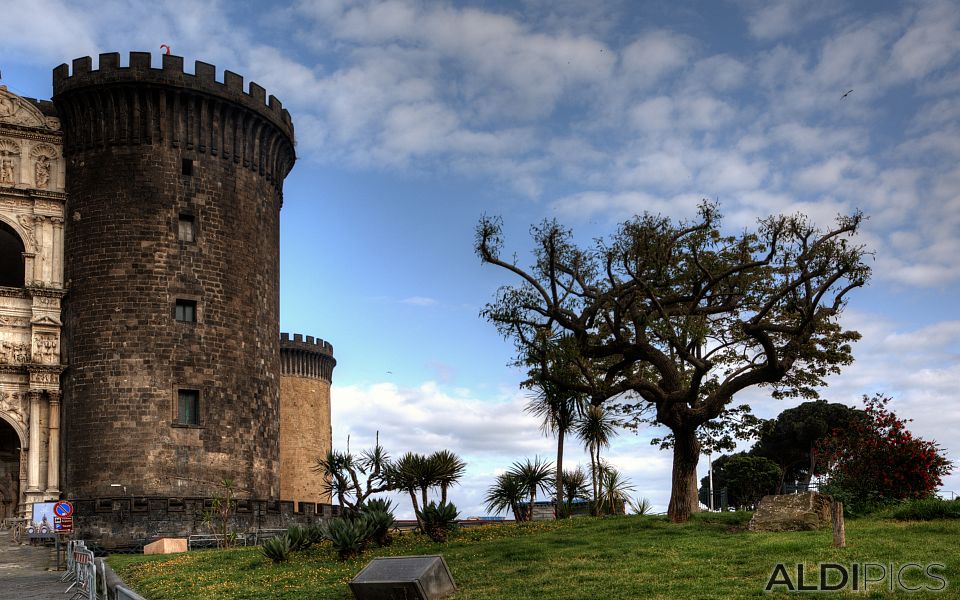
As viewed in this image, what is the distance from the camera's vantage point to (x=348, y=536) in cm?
2338

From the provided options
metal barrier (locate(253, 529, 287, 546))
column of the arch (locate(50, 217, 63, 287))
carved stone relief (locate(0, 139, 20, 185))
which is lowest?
metal barrier (locate(253, 529, 287, 546))

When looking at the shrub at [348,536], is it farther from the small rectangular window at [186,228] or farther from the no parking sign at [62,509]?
the small rectangular window at [186,228]

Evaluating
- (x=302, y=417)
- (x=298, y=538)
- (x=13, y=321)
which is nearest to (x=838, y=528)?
(x=298, y=538)

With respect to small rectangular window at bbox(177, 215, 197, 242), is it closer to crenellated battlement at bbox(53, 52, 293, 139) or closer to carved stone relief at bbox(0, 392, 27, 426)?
crenellated battlement at bbox(53, 52, 293, 139)

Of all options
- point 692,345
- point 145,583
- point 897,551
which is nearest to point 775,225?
point 692,345

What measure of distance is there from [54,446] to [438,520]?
23.3m

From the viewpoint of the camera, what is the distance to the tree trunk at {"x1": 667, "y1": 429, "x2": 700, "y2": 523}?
27.0m

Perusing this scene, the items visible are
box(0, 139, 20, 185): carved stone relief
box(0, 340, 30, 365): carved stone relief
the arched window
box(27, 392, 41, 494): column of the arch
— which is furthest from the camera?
Answer: the arched window

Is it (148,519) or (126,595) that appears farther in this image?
(148,519)

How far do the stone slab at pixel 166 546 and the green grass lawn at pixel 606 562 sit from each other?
4710 millimetres

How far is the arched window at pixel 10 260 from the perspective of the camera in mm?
49312

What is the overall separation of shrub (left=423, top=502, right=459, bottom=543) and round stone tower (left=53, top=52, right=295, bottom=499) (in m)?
17.6

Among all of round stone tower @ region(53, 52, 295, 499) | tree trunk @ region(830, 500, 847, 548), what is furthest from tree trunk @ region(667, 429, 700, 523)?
round stone tower @ region(53, 52, 295, 499)

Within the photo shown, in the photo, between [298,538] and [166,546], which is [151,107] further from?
[298,538]
